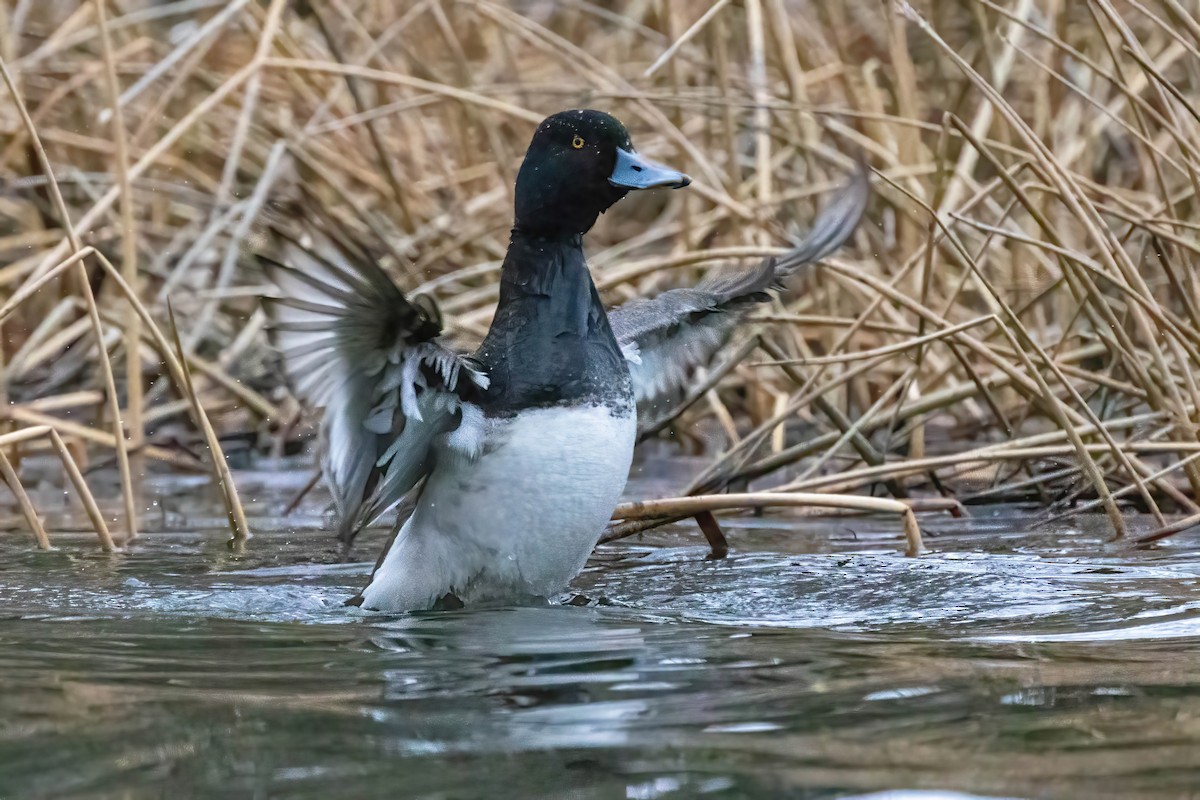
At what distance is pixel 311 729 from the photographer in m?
2.11

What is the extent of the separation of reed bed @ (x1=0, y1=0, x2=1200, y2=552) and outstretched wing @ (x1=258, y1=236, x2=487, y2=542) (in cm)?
72

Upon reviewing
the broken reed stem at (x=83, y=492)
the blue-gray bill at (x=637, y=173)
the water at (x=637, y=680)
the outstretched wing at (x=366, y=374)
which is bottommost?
the water at (x=637, y=680)

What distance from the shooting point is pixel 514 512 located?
342 cm

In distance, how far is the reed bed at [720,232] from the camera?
429cm

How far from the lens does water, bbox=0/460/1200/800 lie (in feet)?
6.08

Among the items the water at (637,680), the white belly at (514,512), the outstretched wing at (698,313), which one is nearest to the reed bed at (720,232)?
the outstretched wing at (698,313)

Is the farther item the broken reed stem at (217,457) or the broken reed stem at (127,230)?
the broken reed stem at (127,230)

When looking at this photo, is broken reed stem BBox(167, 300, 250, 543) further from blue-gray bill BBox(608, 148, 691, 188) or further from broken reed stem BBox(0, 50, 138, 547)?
blue-gray bill BBox(608, 148, 691, 188)

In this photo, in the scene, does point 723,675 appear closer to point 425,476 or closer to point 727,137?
point 425,476

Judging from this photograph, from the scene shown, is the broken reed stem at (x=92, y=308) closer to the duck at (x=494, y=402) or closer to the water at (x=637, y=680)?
the water at (x=637, y=680)

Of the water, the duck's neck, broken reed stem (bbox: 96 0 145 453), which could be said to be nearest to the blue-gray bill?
the duck's neck

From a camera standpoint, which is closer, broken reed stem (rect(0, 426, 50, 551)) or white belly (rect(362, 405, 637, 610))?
white belly (rect(362, 405, 637, 610))

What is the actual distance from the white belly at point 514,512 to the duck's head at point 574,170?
1.71 feet

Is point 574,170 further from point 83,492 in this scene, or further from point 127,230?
point 127,230
